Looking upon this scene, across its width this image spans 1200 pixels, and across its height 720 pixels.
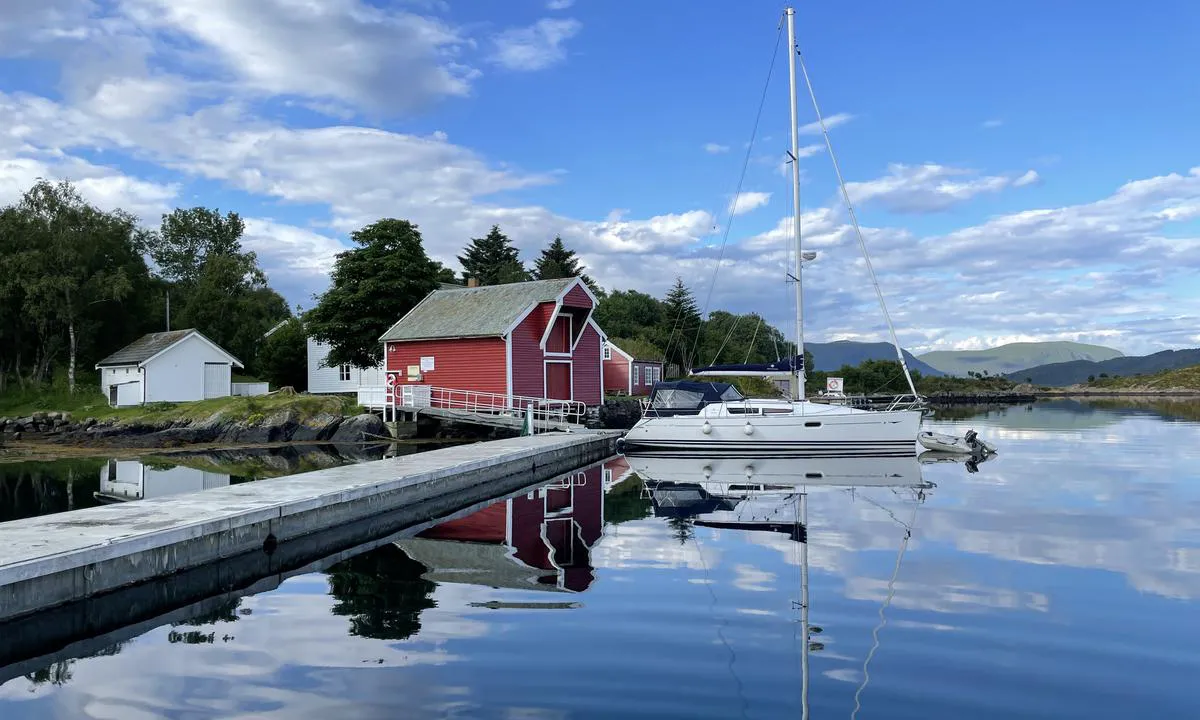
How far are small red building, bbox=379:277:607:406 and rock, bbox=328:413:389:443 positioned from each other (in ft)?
9.39

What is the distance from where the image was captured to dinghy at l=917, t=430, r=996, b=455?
85.3ft

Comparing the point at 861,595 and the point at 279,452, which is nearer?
the point at 861,595

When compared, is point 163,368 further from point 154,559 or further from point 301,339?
point 154,559

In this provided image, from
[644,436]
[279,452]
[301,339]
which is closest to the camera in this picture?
[644,436]

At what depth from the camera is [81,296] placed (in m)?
42.7

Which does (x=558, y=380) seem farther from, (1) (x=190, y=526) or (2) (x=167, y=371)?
(1) (x=190, y=526)

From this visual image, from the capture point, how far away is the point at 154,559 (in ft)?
30.9

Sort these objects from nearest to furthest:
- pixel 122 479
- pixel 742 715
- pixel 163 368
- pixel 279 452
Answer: pixel 742 715, pixel 122 479, pixel 279 452, pixel 163 368

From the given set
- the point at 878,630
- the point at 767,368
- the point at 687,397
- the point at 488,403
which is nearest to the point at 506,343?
the point at 488,403

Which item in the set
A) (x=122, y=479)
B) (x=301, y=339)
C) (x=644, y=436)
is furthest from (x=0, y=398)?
(x=644, y=436)

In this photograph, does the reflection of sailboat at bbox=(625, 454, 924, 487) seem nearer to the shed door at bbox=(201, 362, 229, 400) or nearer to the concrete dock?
the concrete dock

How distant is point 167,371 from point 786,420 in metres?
29.3

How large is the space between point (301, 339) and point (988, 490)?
1647 inches

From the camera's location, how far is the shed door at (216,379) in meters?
40.9
